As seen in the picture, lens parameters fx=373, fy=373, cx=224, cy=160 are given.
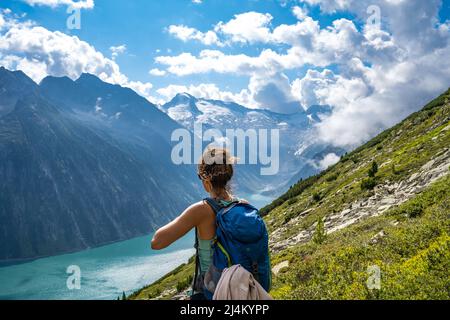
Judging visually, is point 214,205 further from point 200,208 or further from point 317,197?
point 317,197

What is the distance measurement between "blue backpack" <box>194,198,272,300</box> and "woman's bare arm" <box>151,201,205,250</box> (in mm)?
220

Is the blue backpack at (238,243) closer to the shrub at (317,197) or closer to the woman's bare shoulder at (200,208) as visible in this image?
the woman's bare shoulder at (200,208)

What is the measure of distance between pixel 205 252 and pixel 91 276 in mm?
164524

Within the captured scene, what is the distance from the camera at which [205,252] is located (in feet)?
17.0

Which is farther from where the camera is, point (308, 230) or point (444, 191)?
point (308, 230)

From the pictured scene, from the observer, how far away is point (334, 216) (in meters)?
24.0

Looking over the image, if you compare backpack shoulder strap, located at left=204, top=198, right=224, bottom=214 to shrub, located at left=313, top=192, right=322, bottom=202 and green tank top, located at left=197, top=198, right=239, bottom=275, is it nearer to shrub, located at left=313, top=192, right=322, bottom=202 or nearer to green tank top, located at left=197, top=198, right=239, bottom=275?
green tank top, located at left=197, top=198, right=239, bottom=275

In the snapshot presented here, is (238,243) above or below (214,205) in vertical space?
below

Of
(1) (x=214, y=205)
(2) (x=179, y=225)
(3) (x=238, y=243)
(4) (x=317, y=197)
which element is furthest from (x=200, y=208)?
(4) (x=317, y=197)

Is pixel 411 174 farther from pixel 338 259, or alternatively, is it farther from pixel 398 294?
pixel 398 294

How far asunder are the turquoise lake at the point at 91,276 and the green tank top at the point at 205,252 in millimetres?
119720

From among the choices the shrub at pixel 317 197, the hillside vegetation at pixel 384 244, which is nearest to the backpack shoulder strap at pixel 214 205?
the hillside vegetation at pixel 384 244
